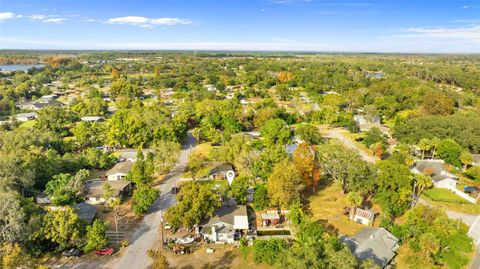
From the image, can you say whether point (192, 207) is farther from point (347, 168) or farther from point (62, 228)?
point (347, 168)

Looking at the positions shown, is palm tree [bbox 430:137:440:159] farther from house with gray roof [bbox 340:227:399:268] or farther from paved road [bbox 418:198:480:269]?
house with gray roof [bbox 340:227:399:268]

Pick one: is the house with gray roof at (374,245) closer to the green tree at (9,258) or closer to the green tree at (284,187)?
the green tree at (284,187)

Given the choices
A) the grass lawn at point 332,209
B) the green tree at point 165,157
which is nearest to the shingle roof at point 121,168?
the green tree at point 165,157

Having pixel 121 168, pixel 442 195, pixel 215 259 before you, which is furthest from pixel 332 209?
pixel 121 168

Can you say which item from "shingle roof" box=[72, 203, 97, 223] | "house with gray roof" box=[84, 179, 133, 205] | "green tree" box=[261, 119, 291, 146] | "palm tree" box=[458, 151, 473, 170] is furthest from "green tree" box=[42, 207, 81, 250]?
"palm tree" box=[458, 151, 473, 170]

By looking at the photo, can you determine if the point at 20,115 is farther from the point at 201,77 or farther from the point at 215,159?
the point at 201,77

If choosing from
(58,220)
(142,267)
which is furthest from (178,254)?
(58,220)
